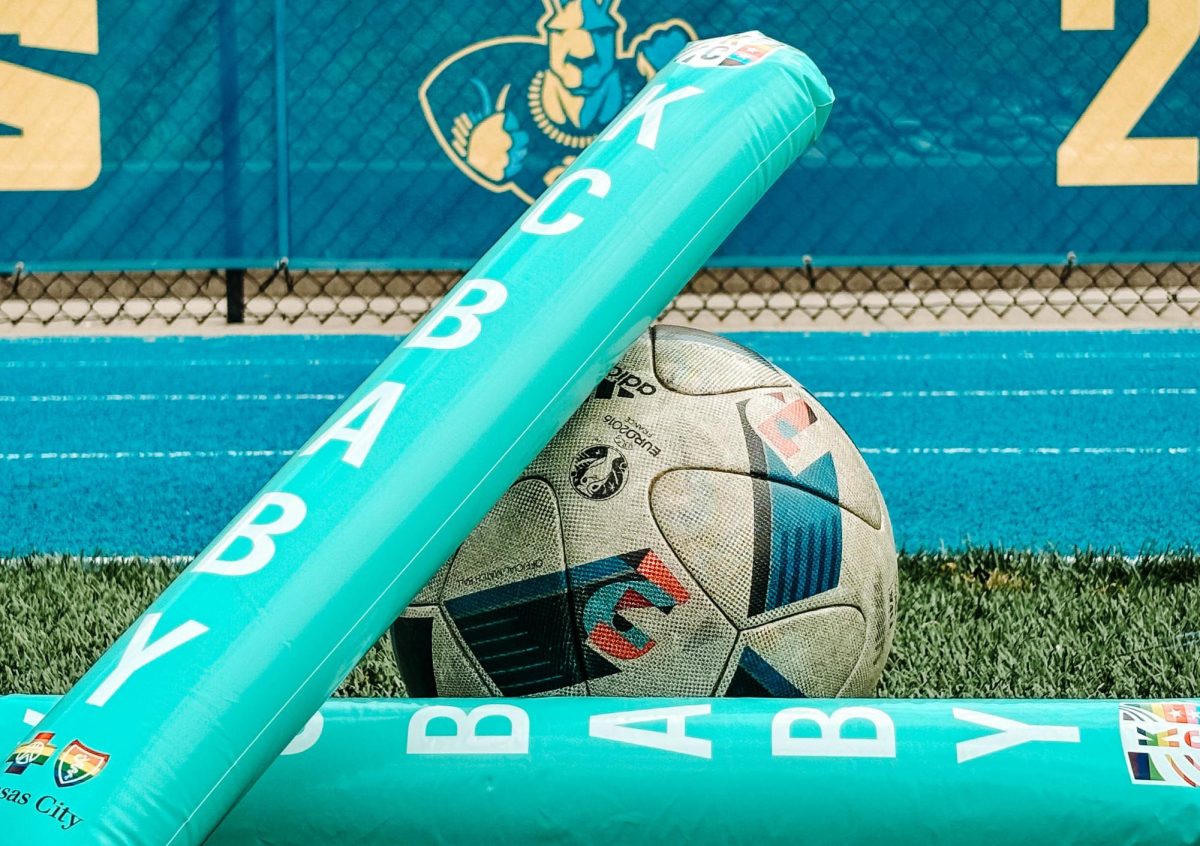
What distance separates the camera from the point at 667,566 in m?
2.89

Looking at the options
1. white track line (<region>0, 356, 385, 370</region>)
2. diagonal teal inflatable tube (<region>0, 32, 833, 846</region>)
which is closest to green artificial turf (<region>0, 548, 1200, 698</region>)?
diagonal teal inflatable tube (<region>0, 32, 833, 846</region>)

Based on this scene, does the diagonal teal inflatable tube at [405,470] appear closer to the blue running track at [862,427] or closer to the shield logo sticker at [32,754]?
the shield logo sticker at [32,754]

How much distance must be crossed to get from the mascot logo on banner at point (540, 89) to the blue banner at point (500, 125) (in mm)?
12

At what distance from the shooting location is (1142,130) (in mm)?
9508

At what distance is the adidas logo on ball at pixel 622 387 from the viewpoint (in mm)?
3078

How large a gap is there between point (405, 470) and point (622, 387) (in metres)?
0.59

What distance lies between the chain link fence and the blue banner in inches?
33.9

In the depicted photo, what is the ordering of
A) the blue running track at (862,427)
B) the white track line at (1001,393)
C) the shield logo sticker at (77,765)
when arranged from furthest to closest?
1. the white track line at (1001,393)
2. the blue running track at (862,427)
3. the shield logo sticker at (77,765)

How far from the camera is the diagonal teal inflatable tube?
2.33 metres

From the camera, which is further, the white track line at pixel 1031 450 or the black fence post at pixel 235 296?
the black fence post at pixel 235 296

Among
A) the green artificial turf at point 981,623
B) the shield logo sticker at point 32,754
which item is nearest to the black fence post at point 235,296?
the green artificial turf at point 981,623

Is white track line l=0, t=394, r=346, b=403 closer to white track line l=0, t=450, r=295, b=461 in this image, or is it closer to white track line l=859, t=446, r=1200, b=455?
white track line l=0, t=450, r=295, b=461

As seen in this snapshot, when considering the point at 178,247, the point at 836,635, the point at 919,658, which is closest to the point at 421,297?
the point at 178,247

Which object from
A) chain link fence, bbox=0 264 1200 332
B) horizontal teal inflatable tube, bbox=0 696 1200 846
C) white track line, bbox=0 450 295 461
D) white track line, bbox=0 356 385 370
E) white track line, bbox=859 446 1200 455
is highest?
horizontal teal inflatable tube, bbox=0 696 1200 846
